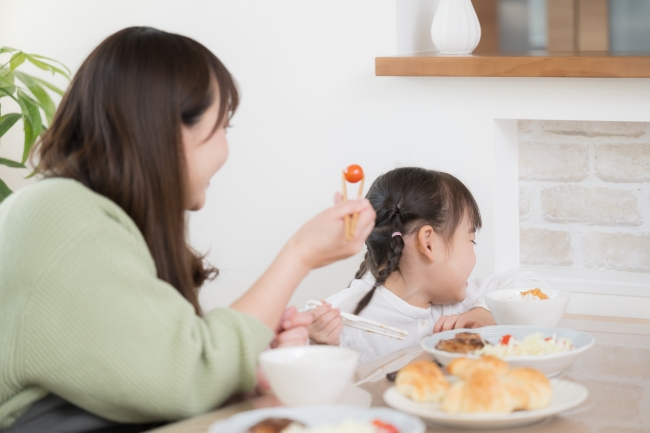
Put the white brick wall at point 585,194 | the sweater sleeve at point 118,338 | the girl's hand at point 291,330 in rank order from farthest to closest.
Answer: the white brick wall at point 585,194, the girl's hand at point 291,330, the sweater sleeve at point 118,338

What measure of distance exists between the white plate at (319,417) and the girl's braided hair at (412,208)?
2.93 feet

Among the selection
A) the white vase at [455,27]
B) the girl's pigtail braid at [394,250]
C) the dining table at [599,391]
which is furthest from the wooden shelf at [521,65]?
the dining table at [599,391]

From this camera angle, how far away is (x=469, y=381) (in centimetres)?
86

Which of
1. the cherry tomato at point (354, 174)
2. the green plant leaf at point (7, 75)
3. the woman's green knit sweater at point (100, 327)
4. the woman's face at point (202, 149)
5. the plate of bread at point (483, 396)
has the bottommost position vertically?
the plate of bread at point (483, 396)

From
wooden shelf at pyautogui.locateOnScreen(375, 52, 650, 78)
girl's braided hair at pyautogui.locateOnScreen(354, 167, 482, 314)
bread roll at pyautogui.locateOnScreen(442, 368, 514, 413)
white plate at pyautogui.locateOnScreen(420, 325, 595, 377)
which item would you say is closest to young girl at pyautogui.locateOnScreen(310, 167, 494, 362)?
girl's braided hair at pyautogui.locateOnScreen(354, 167, 482, 314)

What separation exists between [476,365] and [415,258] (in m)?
0.80

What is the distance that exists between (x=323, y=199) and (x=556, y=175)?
1.89 ft

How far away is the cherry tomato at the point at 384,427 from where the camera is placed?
780 mm

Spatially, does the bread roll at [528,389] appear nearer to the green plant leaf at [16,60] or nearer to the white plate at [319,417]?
the white plate at [319,417]

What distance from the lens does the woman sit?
0.90 m

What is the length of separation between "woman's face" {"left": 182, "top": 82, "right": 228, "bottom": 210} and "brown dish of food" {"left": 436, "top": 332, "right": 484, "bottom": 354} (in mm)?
391

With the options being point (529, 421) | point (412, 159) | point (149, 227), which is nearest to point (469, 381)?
point (529, 421)

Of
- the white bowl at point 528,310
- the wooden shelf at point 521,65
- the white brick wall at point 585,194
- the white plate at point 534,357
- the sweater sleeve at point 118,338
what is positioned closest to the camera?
the sweater sleeve at point 118,338

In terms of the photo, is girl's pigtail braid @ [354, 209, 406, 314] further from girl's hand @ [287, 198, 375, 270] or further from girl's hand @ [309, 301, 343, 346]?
girl's hand @ [287, 198, 375, 270]
